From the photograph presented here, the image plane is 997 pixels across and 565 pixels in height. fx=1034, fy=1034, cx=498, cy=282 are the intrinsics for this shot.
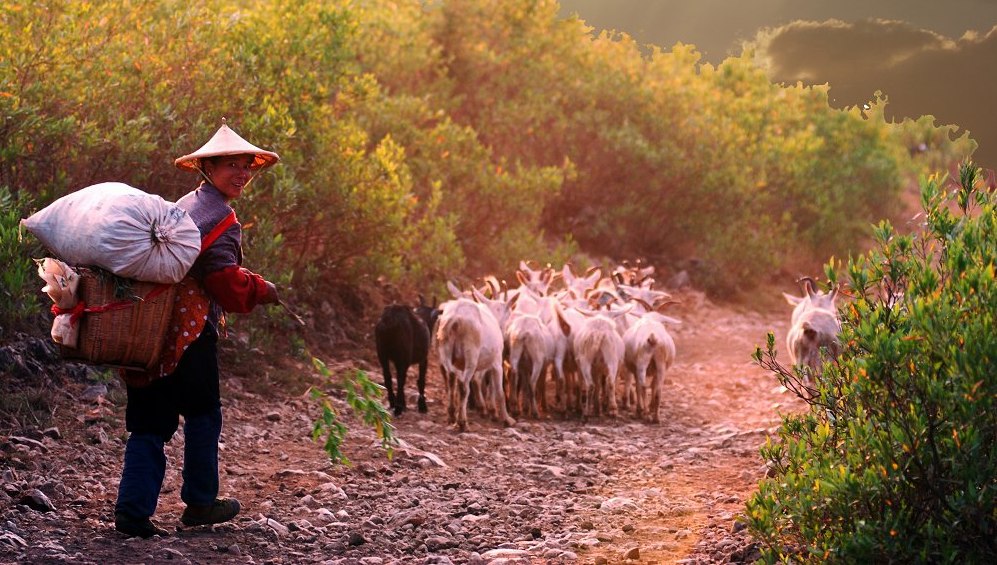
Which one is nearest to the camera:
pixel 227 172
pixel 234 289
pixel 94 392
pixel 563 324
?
pixel 234 289

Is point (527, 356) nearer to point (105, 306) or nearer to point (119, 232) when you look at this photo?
point (105, 306)

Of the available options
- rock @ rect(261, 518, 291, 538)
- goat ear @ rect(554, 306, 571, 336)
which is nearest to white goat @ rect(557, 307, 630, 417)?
goat ear @ rect(554, 306, 571, 336)

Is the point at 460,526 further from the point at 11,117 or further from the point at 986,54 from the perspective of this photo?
the point at 986,54

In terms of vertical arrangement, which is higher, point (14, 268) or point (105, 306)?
point (14, 268)

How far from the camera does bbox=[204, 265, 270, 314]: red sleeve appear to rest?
19.1ft

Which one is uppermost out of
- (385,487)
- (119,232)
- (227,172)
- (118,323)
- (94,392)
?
(227,172)

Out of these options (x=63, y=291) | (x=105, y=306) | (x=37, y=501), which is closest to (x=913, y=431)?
(x=105, y=306)

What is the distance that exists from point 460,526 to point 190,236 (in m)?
2.56

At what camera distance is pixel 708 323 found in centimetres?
1891

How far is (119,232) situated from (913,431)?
156 inches

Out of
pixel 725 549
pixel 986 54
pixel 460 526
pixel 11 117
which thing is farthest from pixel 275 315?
Answer: pixel 986 54

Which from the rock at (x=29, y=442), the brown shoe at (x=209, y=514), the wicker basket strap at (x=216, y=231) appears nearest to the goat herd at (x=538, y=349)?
the rock at (x=29, y=442)

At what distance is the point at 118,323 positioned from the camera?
18.1 ft

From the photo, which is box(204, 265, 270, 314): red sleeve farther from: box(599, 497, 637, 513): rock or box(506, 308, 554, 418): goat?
box(506, 308, 554, 418): goat
